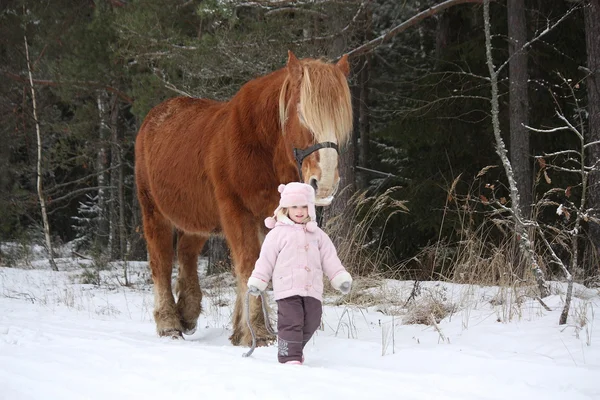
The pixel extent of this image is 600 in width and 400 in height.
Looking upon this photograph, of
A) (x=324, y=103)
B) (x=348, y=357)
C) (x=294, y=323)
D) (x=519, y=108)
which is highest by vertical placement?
(x=519, y=108)

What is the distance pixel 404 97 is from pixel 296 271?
1150cm

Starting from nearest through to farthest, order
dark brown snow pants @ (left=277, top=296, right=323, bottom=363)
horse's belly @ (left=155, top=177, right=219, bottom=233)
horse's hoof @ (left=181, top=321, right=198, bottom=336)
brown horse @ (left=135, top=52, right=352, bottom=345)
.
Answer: dark brown snow pants @ (left=277, top=296, right=323, bottom=363), brown horse @ (left=135, top=52, right=352, bottom=345), horse's belly @ (left=155, top=177, right=219, bottom=233), horse's hoof @ (left=181, top=321, right=198, bottom=336)

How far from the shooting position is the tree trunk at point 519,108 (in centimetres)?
1074

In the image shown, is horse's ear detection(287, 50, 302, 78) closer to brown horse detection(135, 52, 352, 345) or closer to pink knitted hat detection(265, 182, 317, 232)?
brown horse detection(135, 52, 352, 345)

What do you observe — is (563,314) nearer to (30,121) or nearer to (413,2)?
(413,2)

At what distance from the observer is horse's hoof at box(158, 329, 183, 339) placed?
229 inches

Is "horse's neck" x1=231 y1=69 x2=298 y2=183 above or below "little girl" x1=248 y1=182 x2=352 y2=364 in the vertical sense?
above

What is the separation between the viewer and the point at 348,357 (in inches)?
174

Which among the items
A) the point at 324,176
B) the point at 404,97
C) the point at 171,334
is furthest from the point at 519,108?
the point at 324,176

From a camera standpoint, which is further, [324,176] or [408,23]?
[408,23]

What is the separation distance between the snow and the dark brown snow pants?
0.12m

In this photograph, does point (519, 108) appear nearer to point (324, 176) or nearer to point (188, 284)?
point (188, 284)

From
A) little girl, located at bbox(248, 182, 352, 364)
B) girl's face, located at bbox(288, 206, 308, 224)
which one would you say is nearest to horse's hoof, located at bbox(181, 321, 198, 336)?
little girl, located at bbox(248, 182, 352, 364)

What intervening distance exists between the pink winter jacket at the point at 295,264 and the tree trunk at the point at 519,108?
737 centimetres
